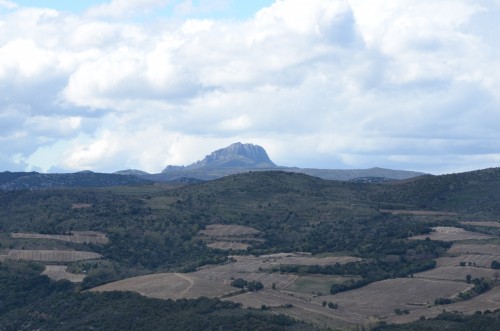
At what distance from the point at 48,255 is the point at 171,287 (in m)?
50.7

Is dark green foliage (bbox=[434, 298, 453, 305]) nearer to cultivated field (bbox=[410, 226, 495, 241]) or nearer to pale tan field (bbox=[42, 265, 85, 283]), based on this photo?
cultivated field (bbox=[410, 226, 495, 241])

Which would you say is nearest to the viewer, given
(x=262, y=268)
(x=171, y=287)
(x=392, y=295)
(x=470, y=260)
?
(x=392, y=295)

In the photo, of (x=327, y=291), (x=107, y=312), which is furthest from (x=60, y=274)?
(x=327, y=291)

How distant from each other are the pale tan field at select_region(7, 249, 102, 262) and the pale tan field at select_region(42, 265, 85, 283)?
18.9 ft

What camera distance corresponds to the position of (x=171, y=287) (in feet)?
500

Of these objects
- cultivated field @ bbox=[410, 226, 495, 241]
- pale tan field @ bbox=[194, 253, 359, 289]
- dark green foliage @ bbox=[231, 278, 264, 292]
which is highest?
cultivated field @ bbox=[410, 226, 495, 241]

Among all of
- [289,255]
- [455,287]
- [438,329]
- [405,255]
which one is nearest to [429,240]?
[405,255]

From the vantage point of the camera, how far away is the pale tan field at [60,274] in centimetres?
17565

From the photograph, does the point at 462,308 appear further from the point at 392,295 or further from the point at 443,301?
the point at 392,295

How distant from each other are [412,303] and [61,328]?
5031cm

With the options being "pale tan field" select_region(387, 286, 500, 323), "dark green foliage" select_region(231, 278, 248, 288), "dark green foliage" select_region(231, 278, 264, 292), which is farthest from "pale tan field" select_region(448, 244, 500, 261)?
"dark green foliage" select_region(231, 278, 248, 288)

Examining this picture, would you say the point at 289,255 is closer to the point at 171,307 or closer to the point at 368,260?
the point at 368,260

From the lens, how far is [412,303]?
140 metres

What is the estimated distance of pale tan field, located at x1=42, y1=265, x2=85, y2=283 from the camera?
576ft
